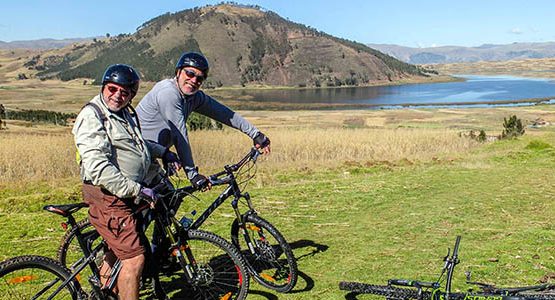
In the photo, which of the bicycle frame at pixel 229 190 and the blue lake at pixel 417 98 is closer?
the bicycle frame at pixel 229 190

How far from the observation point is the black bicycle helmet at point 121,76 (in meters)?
3.32

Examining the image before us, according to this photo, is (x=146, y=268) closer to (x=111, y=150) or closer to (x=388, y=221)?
(x=111, y=150)

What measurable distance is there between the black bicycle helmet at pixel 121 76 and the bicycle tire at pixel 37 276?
146 cm

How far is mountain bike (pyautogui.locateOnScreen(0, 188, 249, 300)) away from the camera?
356 centimetres

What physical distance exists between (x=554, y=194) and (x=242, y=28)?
189930mm

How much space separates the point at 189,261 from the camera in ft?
13.2

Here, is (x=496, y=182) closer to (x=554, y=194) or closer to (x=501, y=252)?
(x=554, y=194)

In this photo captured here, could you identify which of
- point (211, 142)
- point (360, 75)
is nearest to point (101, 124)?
point (211, 142)

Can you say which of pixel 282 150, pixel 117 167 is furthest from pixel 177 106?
pixel 282 150

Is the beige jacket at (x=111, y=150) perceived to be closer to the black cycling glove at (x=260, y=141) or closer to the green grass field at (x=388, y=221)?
the black cycling glove at (x=260, y=141)

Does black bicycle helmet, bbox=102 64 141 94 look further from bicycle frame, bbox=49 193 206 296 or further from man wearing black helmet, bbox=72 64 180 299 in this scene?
bicycle frame, bbox=49 193 206 296

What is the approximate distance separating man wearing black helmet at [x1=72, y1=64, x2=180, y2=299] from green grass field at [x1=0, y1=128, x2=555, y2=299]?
5.15 ft

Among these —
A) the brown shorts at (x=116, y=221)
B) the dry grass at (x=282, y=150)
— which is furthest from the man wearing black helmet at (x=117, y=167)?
the dry grass at (x=282, y=150)

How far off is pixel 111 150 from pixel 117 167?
15cm
